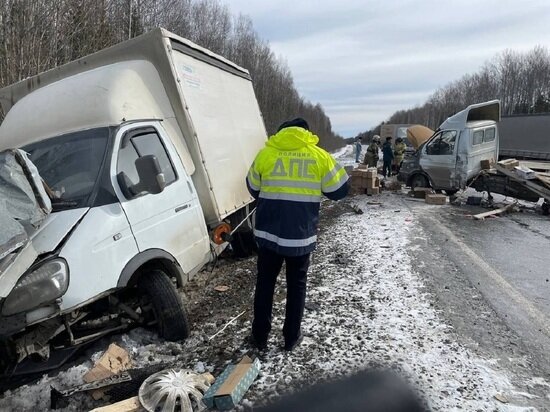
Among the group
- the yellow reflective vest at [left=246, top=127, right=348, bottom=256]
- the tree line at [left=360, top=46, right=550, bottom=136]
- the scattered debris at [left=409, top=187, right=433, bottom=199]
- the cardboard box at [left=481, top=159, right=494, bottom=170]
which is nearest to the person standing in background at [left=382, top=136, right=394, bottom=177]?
the scattered debris at [left=409, top=187, right=433, bottom=199]

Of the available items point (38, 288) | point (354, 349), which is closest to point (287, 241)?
point (354, 349)

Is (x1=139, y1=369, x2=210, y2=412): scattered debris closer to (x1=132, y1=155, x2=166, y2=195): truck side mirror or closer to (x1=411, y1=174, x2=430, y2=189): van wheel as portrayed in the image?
(x1=132, y1=155, x2=166, y2=195): truck side mirror

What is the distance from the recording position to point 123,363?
3.42 meters

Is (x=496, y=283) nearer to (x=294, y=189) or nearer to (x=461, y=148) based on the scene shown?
(x=294, y=189)

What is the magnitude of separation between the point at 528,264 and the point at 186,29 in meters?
25.2

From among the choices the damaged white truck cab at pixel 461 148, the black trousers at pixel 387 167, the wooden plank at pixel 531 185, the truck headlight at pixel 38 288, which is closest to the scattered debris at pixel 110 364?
the truck headlight at pixel 38 288

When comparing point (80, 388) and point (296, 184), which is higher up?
point (296, 184)

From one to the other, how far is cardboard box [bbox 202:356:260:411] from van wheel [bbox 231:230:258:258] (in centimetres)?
370

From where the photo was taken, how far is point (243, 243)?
695 centimetres

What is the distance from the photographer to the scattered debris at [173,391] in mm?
2855

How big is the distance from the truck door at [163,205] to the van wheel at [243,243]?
7.15ft

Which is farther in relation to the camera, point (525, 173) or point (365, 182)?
point (365, 182)

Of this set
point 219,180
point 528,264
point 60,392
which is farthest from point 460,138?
point 60,392

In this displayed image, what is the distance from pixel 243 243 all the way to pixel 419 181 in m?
8.73
